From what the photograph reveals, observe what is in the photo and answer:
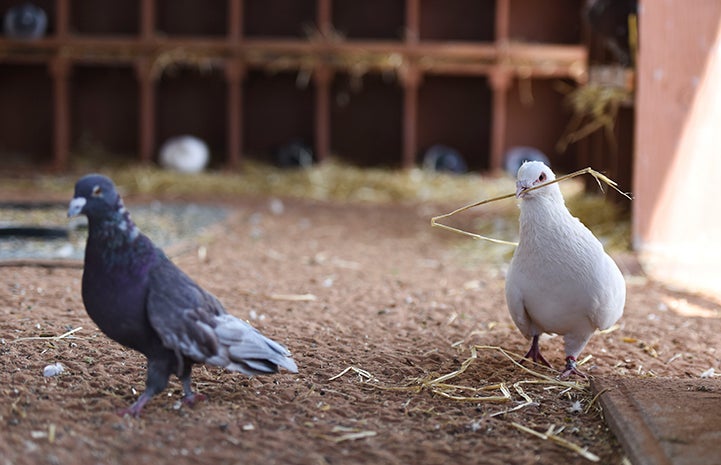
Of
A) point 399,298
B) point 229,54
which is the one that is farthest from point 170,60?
point 399,298

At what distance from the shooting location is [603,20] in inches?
233

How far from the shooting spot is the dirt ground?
7.92 ft

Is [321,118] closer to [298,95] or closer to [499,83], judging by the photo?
[298,95]

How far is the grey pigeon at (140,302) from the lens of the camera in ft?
8.37

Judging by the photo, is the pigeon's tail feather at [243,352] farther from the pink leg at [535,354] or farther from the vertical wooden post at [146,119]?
the vertical wooden post at [146,119]

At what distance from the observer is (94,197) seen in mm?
2543

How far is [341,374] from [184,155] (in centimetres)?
615

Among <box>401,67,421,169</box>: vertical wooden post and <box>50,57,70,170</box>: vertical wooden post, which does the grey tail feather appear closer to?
<box>401,67,421,169</box>: vertical wooden post

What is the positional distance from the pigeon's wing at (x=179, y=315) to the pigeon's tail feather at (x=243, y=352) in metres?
0.03

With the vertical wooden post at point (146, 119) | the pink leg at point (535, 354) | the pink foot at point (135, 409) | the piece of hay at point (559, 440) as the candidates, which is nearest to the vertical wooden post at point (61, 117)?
the vertical wooden post at point (146, 119)

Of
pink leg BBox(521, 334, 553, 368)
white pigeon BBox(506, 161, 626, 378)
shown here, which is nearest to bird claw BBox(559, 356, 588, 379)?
white pigeon BBox(506, 161, 626, 378)

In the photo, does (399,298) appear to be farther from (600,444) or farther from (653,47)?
(653,47)

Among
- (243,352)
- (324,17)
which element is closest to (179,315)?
(243,352)

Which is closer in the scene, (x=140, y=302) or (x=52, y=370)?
(x=140, y=302)
